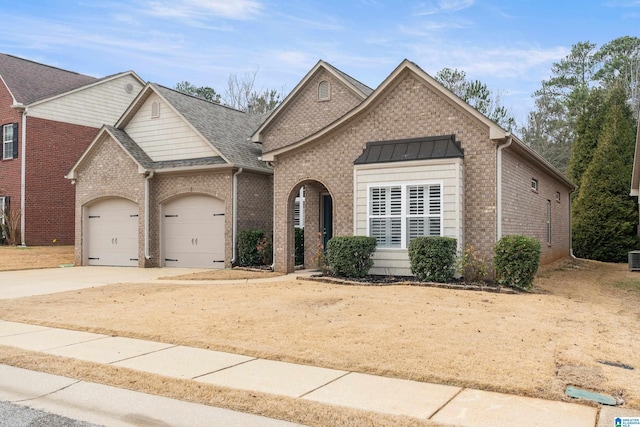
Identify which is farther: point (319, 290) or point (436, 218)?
point (436, 218)

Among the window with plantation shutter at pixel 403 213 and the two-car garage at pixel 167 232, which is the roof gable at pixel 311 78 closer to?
the two-car garage at pixel 167 232

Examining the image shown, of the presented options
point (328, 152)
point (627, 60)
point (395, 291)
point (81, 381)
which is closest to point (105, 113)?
point (328, 152)

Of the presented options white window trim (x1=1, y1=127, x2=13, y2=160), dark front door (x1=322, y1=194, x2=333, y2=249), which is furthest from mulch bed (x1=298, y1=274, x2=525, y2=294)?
white window trim (x1=1, y1=127, x2=13, y2=160)

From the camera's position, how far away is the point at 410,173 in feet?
43.9

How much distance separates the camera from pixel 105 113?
26.0 meters

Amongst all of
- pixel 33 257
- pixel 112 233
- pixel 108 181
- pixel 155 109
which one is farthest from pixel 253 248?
pixel 33 257

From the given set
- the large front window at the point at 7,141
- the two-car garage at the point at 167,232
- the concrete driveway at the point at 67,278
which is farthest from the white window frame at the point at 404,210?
the large front window at the point at 7,141

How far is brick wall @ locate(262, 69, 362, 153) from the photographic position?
1791cm

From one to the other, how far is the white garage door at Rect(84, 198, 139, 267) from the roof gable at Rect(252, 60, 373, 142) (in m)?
5.32

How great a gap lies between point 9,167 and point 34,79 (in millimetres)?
4411

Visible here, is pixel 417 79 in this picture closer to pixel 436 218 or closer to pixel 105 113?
pixel 436 218

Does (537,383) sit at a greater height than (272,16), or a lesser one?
lesser

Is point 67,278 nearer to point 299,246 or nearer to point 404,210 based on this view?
point 299,246

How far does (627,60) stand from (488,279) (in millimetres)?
33328
